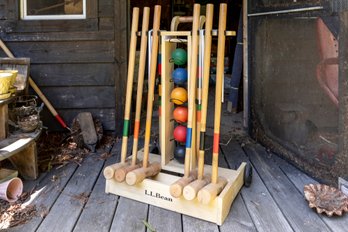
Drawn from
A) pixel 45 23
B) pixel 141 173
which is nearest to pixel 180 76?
pixel 141 173

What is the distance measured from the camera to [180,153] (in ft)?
7.18

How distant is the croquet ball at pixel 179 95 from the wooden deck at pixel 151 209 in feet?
2.00

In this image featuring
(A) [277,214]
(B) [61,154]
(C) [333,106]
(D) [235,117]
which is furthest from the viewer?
(D) [235,117]

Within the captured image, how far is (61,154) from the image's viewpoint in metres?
2.77

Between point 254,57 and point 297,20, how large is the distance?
720 mm

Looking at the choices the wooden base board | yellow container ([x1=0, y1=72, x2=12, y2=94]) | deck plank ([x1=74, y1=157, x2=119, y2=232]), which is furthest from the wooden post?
yellow container ([x1=0, y1=72, x2=12, y2=94])

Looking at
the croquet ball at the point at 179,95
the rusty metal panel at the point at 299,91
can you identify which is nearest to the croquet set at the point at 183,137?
the croquet ball at the point at 179,95

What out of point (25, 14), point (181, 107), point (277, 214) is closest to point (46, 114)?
point (25, 14)

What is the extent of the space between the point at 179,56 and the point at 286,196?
3.31 ft

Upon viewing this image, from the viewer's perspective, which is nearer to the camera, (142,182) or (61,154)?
(142,182)

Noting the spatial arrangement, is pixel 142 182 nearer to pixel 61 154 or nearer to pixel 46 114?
pixel 61 154

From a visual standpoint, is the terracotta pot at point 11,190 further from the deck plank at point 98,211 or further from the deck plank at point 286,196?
the deck plank at point 286,196

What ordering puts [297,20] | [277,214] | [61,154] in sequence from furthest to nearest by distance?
1. [61,154]
2. [297,20]
3. [277,214]

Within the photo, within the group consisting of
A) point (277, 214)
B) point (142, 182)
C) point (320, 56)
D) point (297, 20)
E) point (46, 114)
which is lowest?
point (277, 214)
